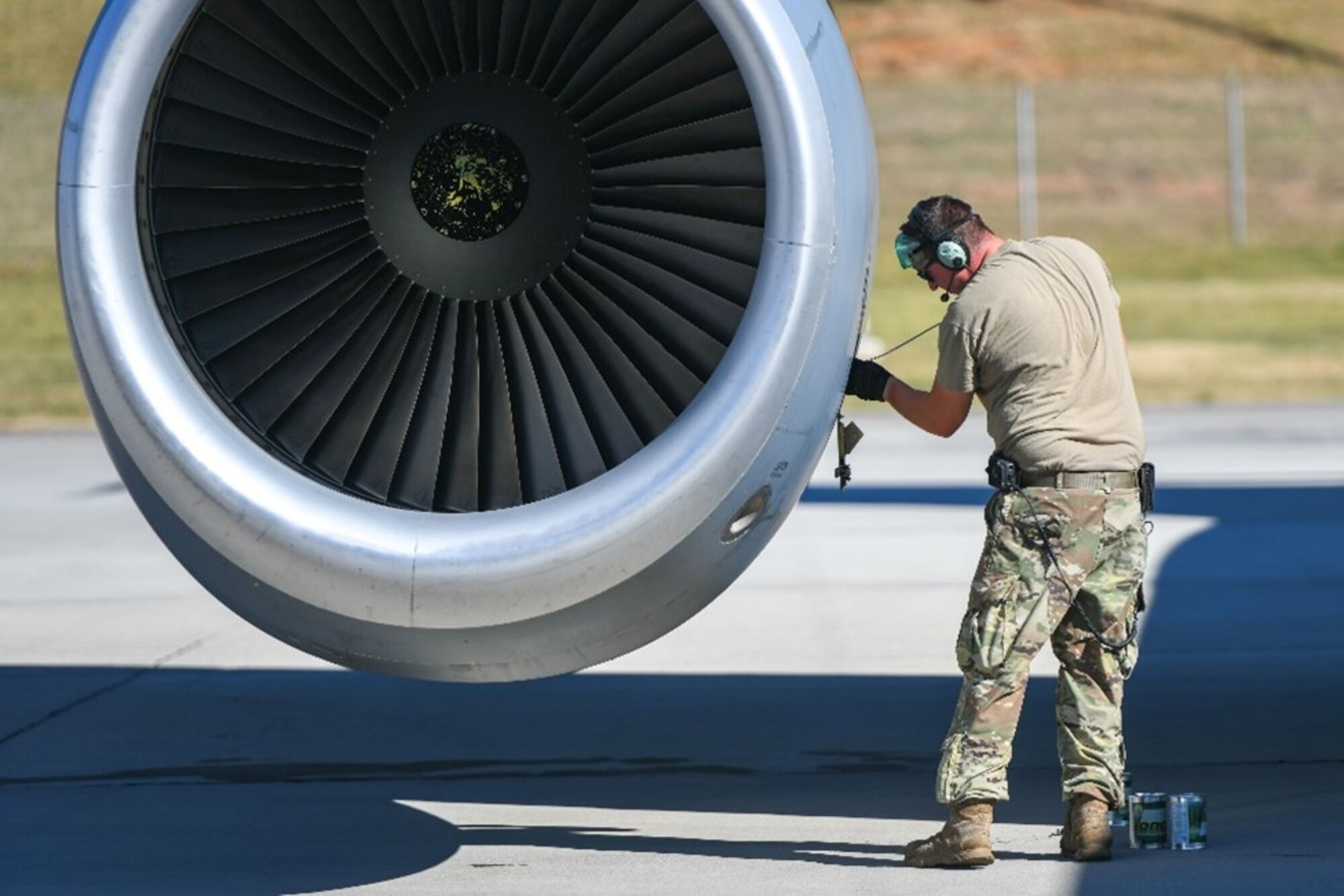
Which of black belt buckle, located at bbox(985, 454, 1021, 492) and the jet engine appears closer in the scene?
the jet engine

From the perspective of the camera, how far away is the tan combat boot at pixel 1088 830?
6367 millimetres

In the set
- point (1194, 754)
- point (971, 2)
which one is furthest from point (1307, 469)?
point (971, 2)

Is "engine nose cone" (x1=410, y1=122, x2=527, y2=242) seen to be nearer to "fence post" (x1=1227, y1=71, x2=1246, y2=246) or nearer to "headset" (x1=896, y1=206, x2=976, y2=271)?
"headset" (x1=896, y1=206, x2=976, y2=271)

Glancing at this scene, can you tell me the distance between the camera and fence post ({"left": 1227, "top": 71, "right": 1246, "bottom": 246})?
1232 inches

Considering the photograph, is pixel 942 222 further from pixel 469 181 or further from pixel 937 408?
pixel 469 181

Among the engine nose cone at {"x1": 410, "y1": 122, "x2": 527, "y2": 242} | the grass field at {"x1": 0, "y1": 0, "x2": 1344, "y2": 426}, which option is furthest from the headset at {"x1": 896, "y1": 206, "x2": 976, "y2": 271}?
the grass field at {"x1": 0, "y1": 0, "x2": 1344, "y2": 426}

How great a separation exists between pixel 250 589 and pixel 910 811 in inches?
105

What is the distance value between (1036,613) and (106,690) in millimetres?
4530

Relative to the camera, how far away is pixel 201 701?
9.23m

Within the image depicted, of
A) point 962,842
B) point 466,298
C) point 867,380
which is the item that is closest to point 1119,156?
point 962,842

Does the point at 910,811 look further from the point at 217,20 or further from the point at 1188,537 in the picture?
the point at 1188,537

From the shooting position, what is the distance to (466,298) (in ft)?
18.1

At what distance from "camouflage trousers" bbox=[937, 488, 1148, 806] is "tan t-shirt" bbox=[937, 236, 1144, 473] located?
0.40 feet

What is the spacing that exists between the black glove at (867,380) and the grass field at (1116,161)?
57.8 ft
